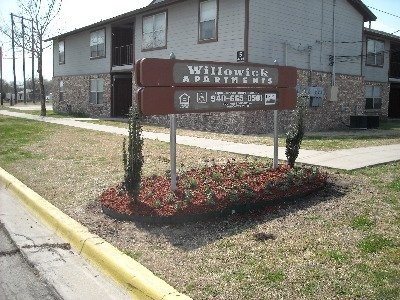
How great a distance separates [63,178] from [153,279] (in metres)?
5.32

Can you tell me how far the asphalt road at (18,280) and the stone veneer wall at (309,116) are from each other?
13223mm

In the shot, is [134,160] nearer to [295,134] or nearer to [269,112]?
[295,134]

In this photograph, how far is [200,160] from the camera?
10.1 meters

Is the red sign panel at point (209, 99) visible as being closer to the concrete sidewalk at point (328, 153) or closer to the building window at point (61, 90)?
the concrete sidewalk at point (328, 153)

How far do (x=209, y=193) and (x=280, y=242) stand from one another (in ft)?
5.08

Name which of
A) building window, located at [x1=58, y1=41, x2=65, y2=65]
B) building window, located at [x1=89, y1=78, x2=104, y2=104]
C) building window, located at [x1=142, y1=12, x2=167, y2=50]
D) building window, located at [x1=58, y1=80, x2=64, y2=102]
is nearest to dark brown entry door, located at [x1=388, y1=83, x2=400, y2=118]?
building window, located at [x1=142, y1=12, x2=167, y2=50]

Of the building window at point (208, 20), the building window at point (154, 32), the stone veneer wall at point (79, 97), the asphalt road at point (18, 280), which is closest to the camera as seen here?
the asphalt road at point (18, 280)

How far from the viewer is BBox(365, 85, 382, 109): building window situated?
92.5 ft

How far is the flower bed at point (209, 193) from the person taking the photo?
5699mm

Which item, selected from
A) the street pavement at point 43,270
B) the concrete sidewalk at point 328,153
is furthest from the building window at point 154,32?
the street pavement at point 43,270

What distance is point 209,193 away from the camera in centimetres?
610

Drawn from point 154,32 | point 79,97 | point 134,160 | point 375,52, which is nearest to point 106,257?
point 134,160

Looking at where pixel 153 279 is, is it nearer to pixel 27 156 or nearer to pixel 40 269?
pixel 40 269

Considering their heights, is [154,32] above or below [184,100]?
above
